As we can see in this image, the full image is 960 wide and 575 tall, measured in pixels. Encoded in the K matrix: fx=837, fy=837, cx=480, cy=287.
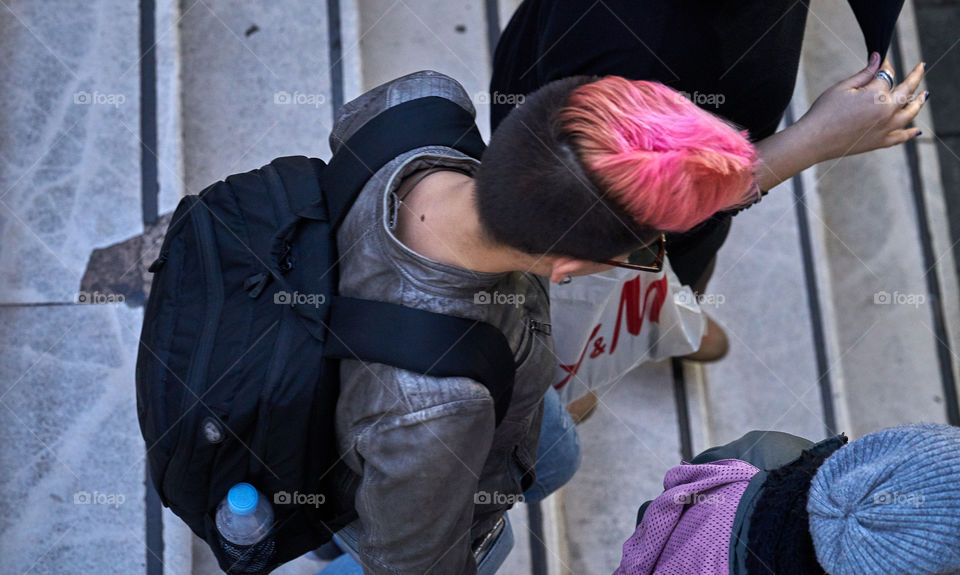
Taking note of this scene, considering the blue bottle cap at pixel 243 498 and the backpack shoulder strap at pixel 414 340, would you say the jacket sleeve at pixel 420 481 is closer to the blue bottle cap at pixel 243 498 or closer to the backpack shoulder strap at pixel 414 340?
the backpack shoulder strap at pixel 414 340

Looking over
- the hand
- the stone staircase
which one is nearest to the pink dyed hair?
the hand

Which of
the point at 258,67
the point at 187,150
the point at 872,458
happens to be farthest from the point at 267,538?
the point at 258,67

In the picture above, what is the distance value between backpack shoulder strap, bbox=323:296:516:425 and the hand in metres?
0.74

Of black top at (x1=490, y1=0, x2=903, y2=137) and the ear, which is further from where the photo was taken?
black top at (x1=490, y1=0, x2=903, y2=137)

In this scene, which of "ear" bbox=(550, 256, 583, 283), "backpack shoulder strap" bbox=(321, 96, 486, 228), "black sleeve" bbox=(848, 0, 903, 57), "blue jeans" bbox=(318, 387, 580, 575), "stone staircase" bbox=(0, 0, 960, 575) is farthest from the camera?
"stone staircase" bbox=(0, 0, 960, 575)

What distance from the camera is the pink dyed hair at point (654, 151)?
1002 millimetres

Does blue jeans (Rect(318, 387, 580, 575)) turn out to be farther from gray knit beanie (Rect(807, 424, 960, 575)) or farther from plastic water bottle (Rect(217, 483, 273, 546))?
gray knit beanie (Rect(807, 424, 960, 575))

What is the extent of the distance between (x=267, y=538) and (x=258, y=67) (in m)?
1.54

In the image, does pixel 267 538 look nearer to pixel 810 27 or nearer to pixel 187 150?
pixel 187 150

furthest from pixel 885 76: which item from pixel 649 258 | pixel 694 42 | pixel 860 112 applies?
pixel 649 258

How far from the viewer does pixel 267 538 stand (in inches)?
54.2

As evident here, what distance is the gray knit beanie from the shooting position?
93cm

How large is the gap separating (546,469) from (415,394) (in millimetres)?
927

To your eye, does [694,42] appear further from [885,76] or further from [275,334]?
[275,334]
